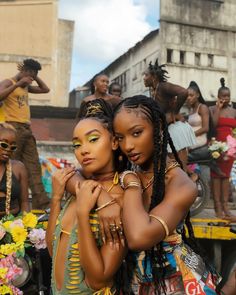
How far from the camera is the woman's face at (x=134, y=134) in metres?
2.09

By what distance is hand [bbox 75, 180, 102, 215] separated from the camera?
1.96m

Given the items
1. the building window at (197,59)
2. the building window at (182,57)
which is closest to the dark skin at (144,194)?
the building window at (182,57)

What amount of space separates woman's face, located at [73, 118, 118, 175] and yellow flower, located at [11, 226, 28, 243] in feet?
5.30

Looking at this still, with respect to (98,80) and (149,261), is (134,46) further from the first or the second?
(149,261)

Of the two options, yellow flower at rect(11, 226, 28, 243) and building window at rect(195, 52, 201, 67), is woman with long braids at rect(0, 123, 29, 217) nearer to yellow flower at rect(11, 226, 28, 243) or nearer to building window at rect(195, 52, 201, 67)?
yellow flower at rect(11, 226, 28, 243)

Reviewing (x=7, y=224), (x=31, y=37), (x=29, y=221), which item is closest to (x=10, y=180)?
(x=29, y=221)

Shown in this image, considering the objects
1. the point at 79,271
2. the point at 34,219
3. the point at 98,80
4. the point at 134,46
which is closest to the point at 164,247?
the point at 79,271

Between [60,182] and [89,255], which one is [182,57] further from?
[89,255]

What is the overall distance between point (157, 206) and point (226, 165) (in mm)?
5079

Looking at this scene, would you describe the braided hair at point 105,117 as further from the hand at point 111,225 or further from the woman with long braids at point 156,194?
the hand at point 111,225

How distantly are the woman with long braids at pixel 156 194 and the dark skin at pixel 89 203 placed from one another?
9 cm

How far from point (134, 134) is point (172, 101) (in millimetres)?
3729

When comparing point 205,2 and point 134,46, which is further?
point 134,46

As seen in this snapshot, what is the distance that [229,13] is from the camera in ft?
86.3
